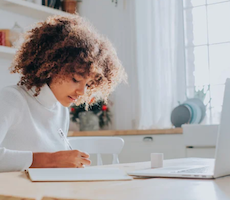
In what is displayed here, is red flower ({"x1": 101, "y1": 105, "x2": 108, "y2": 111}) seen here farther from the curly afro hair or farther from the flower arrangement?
the curly afro hair

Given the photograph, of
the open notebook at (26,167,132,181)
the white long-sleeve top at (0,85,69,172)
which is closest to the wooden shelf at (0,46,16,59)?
the white long-sleeve top at (0,85,69,172)

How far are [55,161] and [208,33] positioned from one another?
253 cm

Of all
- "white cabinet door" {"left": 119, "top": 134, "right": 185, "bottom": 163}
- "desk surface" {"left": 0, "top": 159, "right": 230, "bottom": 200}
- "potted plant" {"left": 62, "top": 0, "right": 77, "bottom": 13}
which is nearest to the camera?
"desk surface" {"left": 0, "top": 159, "right": 230, "bottom": 200}

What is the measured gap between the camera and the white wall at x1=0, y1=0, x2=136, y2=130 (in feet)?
11.7

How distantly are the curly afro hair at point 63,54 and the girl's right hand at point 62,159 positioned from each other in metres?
0.45

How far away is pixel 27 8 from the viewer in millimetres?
3588

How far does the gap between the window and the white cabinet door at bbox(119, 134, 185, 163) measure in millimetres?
502

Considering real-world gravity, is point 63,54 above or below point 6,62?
below

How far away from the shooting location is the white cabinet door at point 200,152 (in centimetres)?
282

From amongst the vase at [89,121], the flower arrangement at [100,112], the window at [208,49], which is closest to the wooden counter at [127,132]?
the vase at [89,121]

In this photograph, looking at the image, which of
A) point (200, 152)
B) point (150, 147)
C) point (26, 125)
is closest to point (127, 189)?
point (26, 125)

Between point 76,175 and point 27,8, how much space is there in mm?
2944

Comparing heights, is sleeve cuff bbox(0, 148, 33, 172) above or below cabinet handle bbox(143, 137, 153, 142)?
below

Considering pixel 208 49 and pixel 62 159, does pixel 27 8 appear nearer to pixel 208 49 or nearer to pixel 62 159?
pixel 208 49
